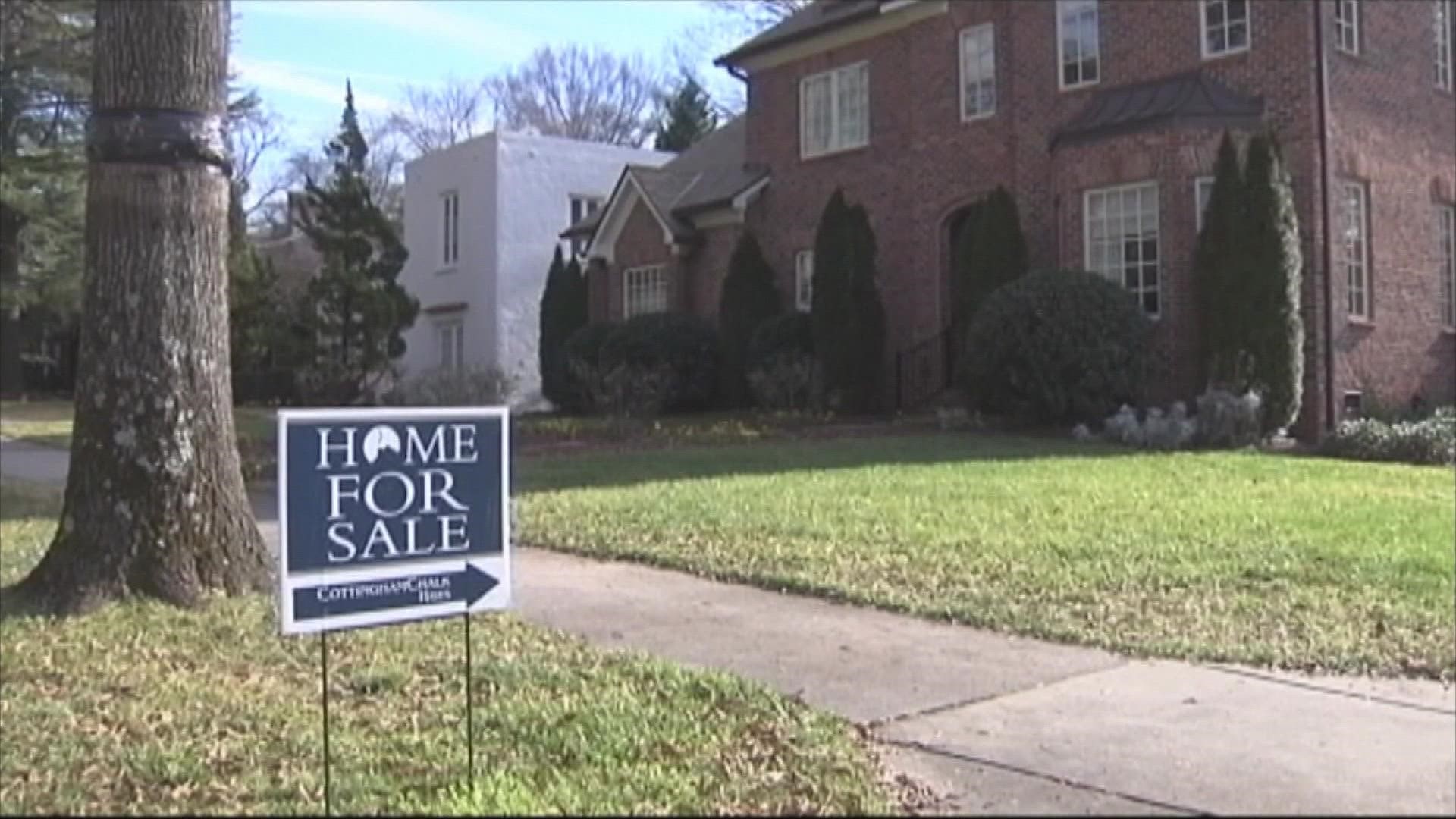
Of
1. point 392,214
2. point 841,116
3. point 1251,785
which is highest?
point 392,214

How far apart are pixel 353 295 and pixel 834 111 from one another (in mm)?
10977

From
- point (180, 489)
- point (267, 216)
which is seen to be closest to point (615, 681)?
point (180, 489)

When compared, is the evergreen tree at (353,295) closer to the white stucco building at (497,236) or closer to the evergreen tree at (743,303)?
the white stucco building at (497,236)

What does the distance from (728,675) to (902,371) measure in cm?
1713

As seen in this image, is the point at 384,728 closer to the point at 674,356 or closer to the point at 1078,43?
the point at 1078,43

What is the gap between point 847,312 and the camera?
22828mm

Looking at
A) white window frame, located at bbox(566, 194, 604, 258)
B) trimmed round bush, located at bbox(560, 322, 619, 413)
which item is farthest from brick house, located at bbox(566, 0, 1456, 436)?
white window frame, located at bbox(566, 194, 604, 258)

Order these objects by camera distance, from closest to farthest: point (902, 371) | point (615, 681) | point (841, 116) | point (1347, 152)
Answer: point (615, 681) → point (1347, 152) → point (902, 371) → point (841, 116)

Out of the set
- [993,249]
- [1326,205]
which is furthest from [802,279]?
[1326,205]

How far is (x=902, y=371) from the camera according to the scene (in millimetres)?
23453

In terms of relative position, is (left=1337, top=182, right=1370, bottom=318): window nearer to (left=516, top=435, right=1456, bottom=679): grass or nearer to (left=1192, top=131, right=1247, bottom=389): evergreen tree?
(left=1192, top=131, right=1247, bottom=389): evergreen tree

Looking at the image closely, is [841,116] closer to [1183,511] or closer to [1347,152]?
[1347,152]

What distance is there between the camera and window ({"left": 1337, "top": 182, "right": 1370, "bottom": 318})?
750 inches

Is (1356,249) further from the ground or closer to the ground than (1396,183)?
closer to the ground
